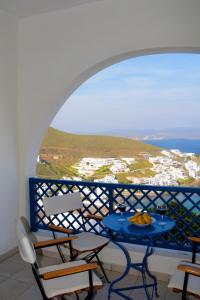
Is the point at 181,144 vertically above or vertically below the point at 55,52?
below

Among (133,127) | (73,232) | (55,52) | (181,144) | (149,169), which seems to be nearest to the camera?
(73,232)

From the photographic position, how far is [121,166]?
4.31 m

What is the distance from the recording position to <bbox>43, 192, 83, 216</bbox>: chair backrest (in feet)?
10.2

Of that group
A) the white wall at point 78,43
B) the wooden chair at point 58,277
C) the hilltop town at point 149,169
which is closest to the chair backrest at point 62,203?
the hilltop town at point 149,169

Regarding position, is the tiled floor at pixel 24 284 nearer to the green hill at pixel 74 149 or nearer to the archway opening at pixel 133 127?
the archway opening at pixel 133 127

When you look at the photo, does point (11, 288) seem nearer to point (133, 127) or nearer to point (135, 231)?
point (135, 231)

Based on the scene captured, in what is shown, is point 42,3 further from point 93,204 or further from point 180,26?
point 93,204

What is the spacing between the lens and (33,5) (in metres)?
3.18

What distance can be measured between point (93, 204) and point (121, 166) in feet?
3.52

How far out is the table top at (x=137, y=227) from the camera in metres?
2.30

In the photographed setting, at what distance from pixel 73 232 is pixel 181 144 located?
215cm

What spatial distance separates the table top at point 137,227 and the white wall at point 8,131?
1473 millimetres

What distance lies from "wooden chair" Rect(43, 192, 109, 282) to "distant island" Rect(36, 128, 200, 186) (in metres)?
0.48

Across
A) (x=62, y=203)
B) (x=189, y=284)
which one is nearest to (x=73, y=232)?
(x=62, y=203)
